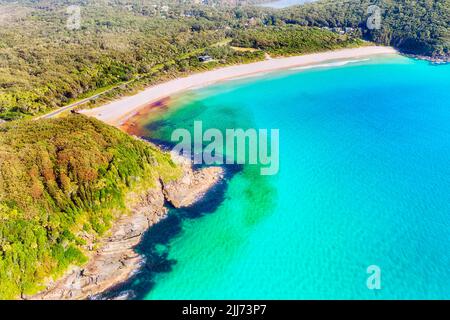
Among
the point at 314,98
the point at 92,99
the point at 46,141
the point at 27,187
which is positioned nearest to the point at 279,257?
the point at 27,187

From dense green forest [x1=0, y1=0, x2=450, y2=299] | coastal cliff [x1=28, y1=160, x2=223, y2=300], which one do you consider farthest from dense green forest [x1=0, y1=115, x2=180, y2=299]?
coastal cliff [x1=28, y1=160, x2=223, y2=300]

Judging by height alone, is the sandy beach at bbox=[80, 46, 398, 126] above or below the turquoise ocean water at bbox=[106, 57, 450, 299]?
above

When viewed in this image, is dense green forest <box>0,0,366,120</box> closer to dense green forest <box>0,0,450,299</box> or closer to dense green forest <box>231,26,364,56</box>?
dense green forest <box>0,0,450,299</box>

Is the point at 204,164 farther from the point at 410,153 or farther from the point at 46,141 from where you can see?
the point at 410,153

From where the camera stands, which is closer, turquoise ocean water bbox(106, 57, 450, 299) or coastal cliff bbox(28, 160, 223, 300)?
coastal cliff bbox(28, 160, 223, 300)

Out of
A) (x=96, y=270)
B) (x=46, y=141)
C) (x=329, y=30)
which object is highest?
(x=329, y=30)

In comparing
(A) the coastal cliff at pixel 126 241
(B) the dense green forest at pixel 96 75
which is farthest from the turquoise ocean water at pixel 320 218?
(B) the dense green forest at pixel 96 75
